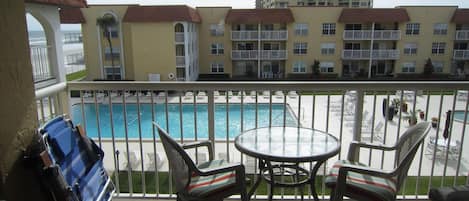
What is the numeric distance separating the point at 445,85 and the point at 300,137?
1.27 metres

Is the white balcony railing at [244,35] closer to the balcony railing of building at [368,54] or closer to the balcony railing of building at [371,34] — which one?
the balcony railing of building at [371,34]

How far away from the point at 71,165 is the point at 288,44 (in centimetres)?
2007

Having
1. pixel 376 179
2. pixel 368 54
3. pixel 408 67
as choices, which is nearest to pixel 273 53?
pixel 368 54

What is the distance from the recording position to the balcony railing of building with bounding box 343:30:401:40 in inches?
817

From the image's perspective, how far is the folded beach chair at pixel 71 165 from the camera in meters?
1.72

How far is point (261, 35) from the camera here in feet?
68.0

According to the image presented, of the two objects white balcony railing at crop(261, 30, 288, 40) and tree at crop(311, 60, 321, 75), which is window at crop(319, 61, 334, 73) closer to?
tree at crop(311, 60, 321, 75)

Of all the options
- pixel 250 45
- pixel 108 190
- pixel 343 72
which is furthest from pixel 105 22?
pixel 108 190

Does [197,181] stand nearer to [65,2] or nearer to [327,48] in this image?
[65,2]

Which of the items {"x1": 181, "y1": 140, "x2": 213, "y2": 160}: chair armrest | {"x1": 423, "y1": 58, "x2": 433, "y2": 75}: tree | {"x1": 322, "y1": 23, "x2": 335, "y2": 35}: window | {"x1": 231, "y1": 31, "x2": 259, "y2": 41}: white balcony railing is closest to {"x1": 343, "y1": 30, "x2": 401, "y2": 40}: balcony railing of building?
{"x1": 322, "y1": 23, "x2": 335, "y2": 35}: window

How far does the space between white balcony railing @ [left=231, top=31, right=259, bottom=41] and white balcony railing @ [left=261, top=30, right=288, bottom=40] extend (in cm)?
44

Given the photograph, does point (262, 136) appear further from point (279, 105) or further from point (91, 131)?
point (279, 105)

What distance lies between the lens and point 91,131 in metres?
10.3

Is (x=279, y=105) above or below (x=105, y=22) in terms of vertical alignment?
below
